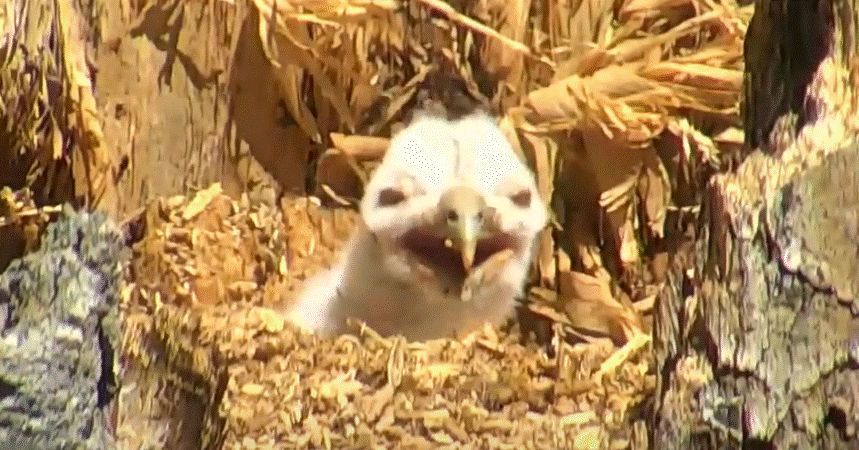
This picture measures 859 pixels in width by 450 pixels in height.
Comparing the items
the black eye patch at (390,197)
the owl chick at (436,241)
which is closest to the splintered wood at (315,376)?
the owl chick at (436,241)

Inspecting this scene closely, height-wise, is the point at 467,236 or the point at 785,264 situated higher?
the point at 785,264

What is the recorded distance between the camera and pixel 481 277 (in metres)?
1.77

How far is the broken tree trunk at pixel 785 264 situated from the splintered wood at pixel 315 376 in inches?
8.8

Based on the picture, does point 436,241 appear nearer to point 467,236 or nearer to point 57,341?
point 467,236

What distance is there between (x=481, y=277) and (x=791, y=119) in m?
0.68

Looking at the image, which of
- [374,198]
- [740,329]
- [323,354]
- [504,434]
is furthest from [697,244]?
[374,198]

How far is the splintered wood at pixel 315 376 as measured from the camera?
1.44 m

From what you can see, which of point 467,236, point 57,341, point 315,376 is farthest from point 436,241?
point 57,341

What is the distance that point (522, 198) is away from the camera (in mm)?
1791

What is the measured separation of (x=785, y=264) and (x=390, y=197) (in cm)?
75

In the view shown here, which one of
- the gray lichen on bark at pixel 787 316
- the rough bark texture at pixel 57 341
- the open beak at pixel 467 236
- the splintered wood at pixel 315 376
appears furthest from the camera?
the open beak at pixel 467 236

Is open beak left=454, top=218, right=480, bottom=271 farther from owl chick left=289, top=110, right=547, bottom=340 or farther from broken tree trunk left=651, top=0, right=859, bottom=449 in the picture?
broken tree trunk left=651, top=0, right=859, bottom=449

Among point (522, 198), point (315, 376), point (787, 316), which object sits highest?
point (787, 316)

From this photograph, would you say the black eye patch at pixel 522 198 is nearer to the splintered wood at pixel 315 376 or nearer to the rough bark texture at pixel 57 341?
the splintered wood at pixel 315 376
